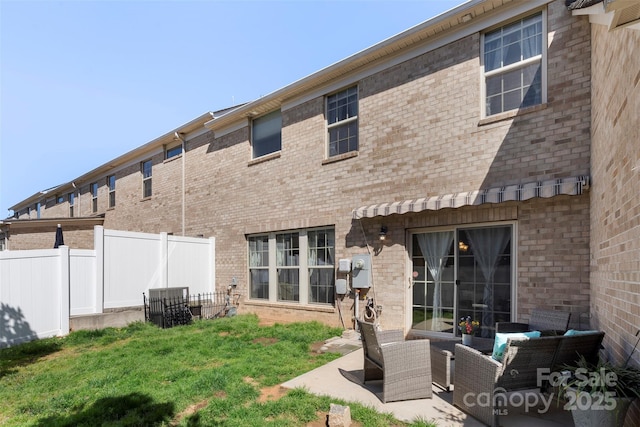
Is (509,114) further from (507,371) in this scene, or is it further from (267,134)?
(267,134)

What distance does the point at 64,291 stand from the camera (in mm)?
7785

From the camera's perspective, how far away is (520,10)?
5.66m

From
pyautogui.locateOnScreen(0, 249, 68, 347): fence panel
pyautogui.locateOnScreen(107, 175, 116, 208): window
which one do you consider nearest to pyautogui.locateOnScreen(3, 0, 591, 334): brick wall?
pyautogui.locateOnScreen(0, 249, 68, 347): fence panel

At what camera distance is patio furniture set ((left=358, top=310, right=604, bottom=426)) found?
3209 millimetres

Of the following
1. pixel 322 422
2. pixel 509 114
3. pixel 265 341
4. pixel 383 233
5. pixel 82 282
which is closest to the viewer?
pixel 322 422

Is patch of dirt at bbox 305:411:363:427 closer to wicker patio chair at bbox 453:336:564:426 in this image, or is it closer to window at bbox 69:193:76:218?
wicker patio chair at bbox 453:336:564:426

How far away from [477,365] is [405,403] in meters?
1.02

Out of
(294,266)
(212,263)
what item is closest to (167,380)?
(294,266)

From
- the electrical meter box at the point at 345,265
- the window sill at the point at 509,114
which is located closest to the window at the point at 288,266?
the electrical meter box at the point at 345,265

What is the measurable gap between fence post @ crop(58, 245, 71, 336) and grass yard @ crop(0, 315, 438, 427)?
0.41m

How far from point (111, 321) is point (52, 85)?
22.6ft

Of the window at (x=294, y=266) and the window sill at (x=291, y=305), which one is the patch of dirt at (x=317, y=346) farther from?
the window at (x=294, y=266)

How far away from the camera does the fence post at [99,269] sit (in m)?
8.45

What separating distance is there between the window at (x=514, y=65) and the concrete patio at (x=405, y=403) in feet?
15.5
